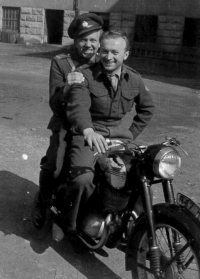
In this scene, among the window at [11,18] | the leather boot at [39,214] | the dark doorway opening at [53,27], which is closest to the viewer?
the leather boot at [39,214]

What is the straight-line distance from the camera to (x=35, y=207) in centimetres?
482

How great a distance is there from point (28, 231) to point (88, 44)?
5.41 ft

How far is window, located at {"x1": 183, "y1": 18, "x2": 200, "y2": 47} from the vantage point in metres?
27.2

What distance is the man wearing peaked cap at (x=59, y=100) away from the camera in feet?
14.5

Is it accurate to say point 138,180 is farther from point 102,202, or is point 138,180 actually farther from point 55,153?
point 55,153

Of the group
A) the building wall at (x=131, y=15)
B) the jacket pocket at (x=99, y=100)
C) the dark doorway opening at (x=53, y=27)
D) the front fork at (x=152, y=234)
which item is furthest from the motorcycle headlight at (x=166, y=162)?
the dark doorway opening at (x=53, y=27)

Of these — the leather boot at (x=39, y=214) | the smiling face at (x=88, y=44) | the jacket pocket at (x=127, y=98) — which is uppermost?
the smiling face at (x=88, y=44)

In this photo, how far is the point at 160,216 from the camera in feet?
11.4

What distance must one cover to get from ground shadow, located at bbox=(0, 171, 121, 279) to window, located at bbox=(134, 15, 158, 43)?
76.3 ft

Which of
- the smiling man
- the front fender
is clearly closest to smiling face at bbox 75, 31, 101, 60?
the smiling man

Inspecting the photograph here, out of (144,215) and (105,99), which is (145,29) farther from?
(144,215)

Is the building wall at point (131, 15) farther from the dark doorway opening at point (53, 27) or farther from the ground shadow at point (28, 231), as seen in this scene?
the ground shadow at point (28, 231)

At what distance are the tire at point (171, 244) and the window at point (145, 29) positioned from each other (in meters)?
25.5

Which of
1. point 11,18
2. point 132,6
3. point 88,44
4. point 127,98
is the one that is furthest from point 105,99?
point 11,18
